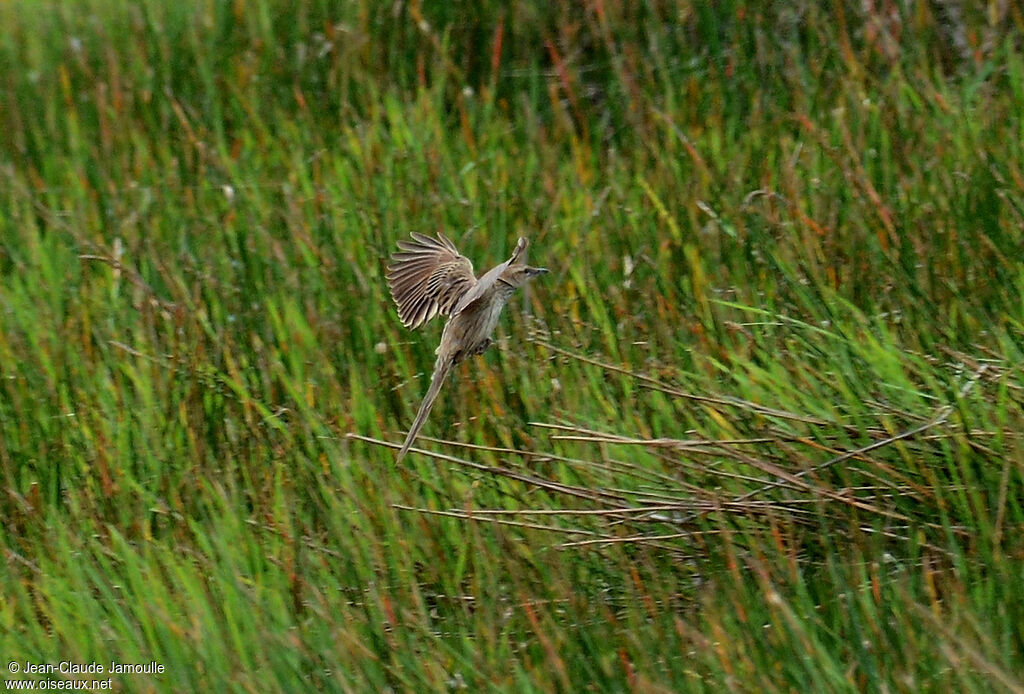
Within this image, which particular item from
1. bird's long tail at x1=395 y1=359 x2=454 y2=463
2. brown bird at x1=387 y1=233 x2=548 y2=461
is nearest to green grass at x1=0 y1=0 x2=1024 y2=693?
bird's long tail at x1=395 y1=359 x2=454 y2=463

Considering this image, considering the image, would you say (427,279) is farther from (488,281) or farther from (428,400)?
(428,400)

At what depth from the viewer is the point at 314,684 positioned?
2502mm

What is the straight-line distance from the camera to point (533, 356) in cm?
340

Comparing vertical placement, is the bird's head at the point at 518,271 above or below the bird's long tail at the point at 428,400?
above

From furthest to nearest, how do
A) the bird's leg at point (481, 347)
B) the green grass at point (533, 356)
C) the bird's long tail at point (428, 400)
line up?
the bird's leg at point (481, 347) < the bird's long tail at point (428, 400) < the green grass at point (533, 356)

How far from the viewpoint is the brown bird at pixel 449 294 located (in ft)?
9.57

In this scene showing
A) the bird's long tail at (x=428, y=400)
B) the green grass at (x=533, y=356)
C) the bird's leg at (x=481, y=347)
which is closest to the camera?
the green grass at (x=533, y=356)

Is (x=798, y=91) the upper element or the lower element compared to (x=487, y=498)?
upper

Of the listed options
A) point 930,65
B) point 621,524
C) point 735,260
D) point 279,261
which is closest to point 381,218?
point 279,261

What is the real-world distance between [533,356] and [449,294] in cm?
37

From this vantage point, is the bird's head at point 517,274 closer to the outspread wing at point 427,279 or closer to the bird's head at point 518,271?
the bird's head at point 518,271

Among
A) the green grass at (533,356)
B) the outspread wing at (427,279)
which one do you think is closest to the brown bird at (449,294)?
the outspread wing at (427,279)

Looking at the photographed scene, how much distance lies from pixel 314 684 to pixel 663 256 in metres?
1.59

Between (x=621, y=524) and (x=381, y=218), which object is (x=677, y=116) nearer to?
(x=381, y=218)
